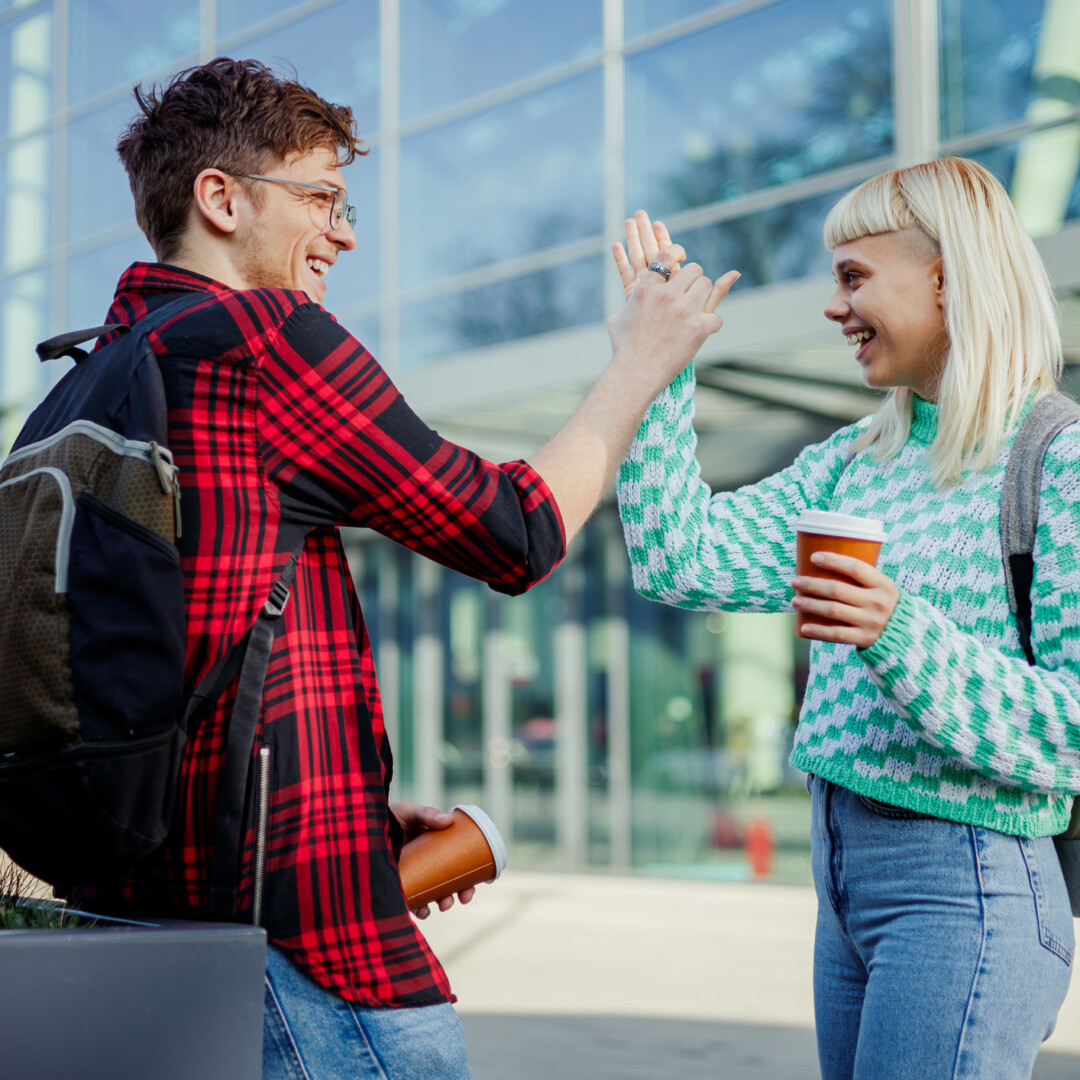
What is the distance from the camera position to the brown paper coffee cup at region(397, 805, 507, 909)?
5.42 feet

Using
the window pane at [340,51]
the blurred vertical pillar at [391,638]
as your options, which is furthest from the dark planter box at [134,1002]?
the blurred vertical pillar at [391,638]

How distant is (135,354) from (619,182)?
8209 mm

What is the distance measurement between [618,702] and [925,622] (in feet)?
30.4

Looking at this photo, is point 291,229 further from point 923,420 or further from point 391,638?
point 391,638

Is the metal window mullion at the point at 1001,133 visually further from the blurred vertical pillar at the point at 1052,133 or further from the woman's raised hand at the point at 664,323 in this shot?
the woman's raised hand at the point at 664,323

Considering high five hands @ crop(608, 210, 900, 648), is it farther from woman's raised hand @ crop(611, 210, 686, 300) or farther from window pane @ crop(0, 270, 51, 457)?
window pane @ crop(0, 270, 51, 457)

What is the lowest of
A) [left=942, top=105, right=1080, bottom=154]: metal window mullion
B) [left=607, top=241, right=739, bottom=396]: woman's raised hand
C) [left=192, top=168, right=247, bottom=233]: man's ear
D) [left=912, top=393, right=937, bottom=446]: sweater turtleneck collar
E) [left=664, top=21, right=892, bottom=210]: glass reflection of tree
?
[left=912, top=393, right=937, bottom=446]: sweater turtleneck collar

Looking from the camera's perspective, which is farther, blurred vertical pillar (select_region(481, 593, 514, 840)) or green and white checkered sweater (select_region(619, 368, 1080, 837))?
blurred vertical pillar (select_region(481, 593, 514, 840))

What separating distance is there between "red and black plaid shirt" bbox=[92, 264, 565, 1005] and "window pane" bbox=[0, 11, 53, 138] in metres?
13.9

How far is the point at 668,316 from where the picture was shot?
181cm

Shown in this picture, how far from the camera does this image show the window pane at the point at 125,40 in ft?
40.9

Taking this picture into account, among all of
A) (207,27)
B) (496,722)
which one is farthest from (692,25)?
(496,722)

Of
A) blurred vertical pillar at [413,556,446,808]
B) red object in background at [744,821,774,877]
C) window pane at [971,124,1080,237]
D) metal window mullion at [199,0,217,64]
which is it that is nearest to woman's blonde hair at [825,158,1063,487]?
window pane at [971,124,1080,237]

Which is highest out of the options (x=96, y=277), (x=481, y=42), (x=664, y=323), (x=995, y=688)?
(x=481, y=42)
